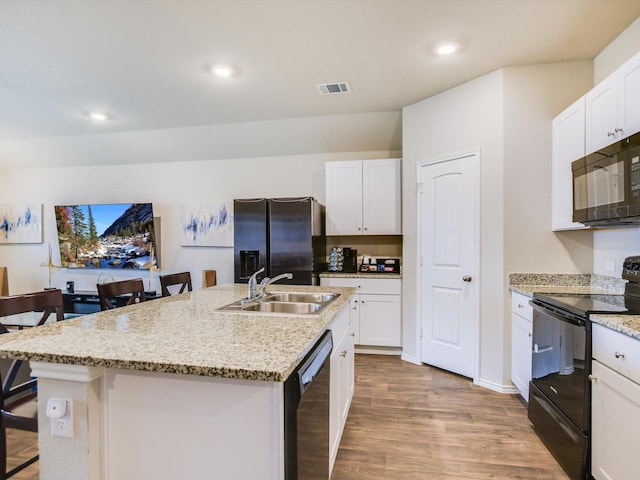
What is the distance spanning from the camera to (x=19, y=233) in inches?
216

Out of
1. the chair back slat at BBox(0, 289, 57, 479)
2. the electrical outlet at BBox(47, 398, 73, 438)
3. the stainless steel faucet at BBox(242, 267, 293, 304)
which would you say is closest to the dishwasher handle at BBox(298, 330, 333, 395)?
the stainless steel faucet at BBox(242, 267, 293, 304)

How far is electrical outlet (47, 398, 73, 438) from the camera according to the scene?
3.60ft

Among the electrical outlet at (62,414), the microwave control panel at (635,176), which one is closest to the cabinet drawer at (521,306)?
the microwave control panel at (635,176)

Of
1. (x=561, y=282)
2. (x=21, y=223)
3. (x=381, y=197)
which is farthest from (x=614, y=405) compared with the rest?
(x=21, y=223)

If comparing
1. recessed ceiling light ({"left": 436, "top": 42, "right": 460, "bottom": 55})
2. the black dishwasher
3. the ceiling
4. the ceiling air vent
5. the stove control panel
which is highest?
the ceiling air vent

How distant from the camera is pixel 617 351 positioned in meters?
1.50

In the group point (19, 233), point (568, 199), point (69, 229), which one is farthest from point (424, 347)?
point (19, 233)

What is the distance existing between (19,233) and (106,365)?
6269mm

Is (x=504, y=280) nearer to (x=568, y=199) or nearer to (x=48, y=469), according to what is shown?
(x=568, y=199)

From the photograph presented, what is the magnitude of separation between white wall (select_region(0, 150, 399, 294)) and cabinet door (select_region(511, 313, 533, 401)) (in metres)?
2.68

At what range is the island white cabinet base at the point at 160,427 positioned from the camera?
1021 millimetres

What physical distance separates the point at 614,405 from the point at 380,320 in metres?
2.34

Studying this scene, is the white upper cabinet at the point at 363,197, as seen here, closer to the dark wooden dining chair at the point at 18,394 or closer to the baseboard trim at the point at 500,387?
the baseboard trim at the point at 500,387

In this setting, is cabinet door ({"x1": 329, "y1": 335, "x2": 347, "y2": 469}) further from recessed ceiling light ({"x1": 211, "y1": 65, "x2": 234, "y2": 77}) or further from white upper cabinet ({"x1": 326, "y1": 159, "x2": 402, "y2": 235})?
recessed ceiling light ({"x1": 211, "y1": 65, "x2": 234, "y2": 77})
